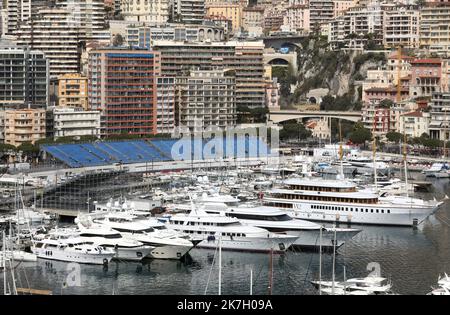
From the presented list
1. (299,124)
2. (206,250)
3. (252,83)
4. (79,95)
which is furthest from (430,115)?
(206,250)

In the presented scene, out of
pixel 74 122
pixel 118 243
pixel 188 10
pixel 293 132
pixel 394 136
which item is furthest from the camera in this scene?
pixel 188 10

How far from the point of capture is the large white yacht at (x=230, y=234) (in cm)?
1371

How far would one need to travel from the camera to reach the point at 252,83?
113 feet

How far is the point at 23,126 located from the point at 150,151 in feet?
11.4

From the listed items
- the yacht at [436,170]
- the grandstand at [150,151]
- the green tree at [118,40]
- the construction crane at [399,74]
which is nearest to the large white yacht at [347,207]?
the grandstand at [150,151]

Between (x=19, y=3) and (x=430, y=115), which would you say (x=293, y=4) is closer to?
(x=19, y=3)

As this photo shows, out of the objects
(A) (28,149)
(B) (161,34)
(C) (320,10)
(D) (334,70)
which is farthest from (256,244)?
(C) (320,10)

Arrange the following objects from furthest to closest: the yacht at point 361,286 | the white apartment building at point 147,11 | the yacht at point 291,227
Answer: the white apartment building at point 147,11 < the yacht at point 291,227 < the yacht at point 361,286

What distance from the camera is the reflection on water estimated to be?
1091 cm

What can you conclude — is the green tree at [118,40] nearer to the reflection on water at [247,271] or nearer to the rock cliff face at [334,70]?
the rock cliff face at [334,70]

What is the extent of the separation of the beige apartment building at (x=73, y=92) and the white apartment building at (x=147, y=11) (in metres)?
11.5

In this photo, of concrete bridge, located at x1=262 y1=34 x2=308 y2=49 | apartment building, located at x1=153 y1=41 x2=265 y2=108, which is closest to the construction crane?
apartment building, located at x1=153 y1=41 x2=265 y2=108

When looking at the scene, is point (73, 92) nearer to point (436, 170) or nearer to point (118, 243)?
point (436, 170)

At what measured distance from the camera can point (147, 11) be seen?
136ft
